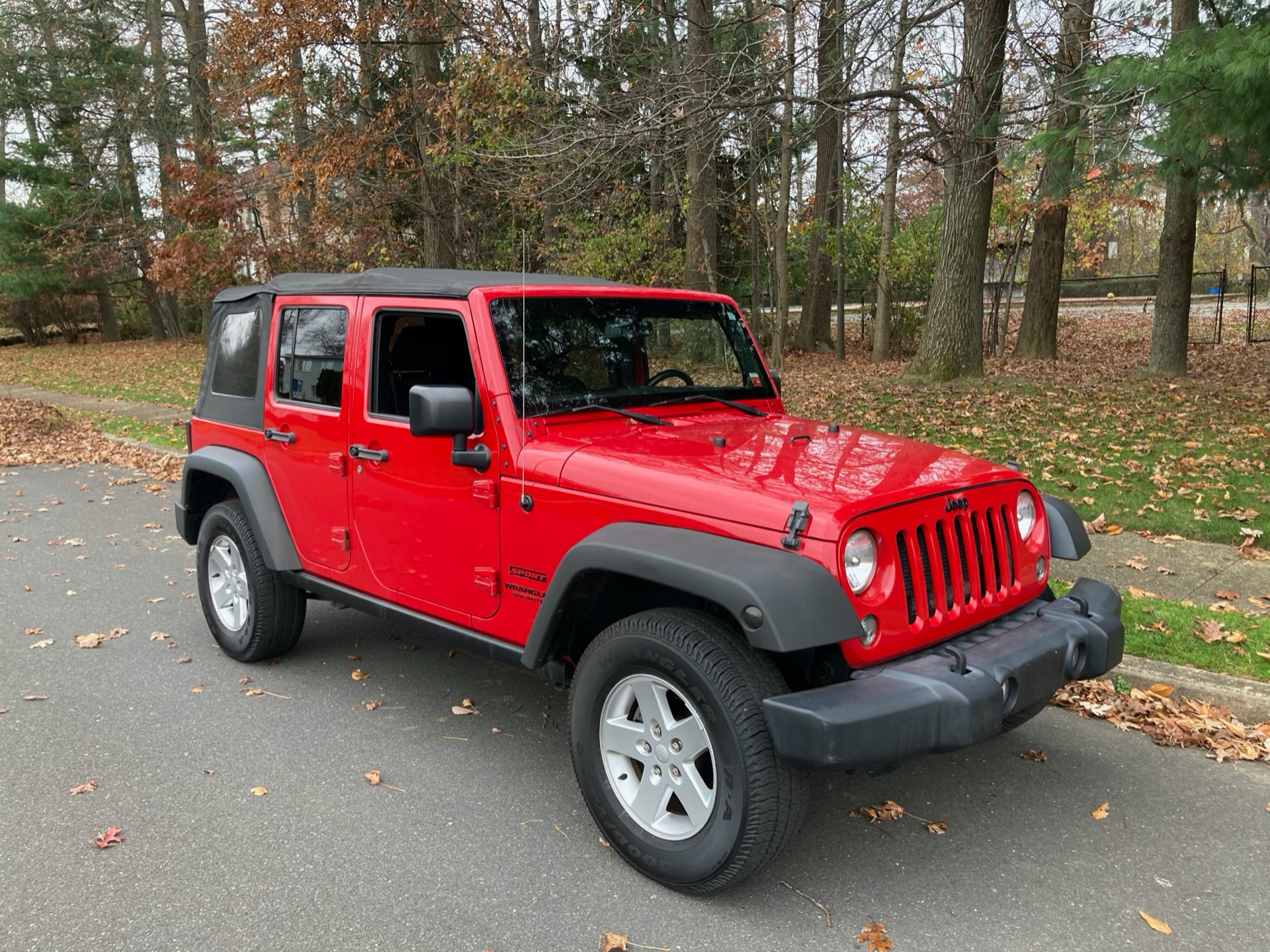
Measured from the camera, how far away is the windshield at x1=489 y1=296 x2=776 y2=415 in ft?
12.5

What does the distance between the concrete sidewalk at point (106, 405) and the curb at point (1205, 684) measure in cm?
1320

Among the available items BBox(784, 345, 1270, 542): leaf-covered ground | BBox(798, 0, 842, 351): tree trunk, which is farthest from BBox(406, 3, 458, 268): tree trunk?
BBox(798, 0, 842, 351): tree trunk

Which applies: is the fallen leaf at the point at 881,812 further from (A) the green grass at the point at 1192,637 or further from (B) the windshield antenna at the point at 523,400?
(B) the windshield antenna at the point at 523,400

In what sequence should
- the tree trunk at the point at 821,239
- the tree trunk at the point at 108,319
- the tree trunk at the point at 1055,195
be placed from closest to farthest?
the tree trunk at the point at 1055,195, the tree trunk at the point at 821,239, the tree trunk at the point at 108,319

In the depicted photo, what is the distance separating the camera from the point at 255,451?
16.3 ft

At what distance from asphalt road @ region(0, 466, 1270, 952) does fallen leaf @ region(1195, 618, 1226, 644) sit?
1013 mm

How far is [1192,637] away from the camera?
4.88m

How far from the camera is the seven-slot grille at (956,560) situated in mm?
3061

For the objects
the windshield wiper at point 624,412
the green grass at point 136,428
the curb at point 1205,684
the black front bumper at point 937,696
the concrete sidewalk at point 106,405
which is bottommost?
the curb at point 1205,684

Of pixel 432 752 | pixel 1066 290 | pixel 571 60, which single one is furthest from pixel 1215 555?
pixel 1066 290

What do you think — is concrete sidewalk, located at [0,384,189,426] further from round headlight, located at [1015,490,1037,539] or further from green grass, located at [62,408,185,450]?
round headlight, located at [1015,490,1037,539]

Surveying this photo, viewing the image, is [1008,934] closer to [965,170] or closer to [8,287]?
[965,170]

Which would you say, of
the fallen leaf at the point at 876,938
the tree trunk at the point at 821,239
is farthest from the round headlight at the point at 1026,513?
the tree trunk at the point at 821,239

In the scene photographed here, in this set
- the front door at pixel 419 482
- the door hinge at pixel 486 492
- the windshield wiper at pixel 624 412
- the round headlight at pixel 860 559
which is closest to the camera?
the round headlight at pixel 860 559
